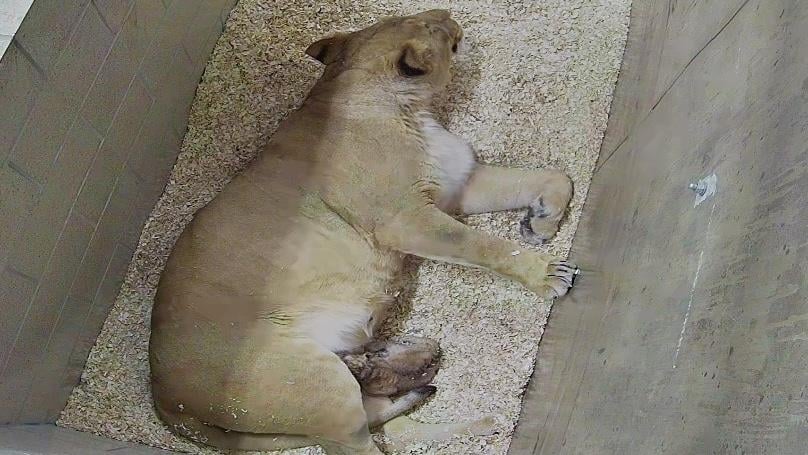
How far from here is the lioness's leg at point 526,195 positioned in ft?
8.59

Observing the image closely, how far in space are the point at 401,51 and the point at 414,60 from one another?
6 cm

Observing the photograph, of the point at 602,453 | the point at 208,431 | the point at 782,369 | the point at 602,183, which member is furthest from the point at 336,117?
the point at 782,369

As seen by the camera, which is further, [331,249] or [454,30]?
[454,30]

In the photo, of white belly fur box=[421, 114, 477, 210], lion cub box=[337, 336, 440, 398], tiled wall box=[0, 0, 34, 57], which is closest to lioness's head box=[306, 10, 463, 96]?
white belly fur box=[421, 114, 477, 210]

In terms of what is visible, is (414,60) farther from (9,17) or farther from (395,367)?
(9,17)

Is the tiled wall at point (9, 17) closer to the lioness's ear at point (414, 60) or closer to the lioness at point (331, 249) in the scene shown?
the lioness at point (331, 249)

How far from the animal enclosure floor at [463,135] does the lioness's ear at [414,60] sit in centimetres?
35

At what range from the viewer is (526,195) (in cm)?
266

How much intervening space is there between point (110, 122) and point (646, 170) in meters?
1.62

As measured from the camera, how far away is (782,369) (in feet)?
3.57

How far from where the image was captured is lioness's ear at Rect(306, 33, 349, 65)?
8.96 feet

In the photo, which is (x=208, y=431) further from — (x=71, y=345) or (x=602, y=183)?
(x=602, y=183)

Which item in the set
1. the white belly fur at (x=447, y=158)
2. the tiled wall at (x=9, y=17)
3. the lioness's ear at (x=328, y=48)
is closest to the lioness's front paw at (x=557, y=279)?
the white belly fur at (x=447, y=158)

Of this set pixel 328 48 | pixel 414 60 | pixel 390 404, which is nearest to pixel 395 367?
pixel 390 404
